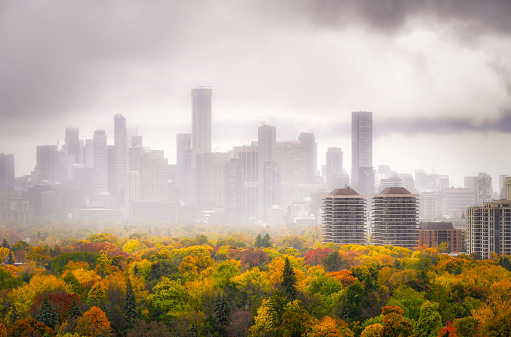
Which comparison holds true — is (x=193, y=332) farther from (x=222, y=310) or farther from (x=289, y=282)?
(x=289, y=282)

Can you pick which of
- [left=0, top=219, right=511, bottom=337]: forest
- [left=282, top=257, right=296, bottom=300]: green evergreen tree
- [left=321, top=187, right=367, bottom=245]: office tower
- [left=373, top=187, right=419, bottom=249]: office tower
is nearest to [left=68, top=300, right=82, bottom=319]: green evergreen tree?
[left=0, top=219, right=511, bottom=337]: forest

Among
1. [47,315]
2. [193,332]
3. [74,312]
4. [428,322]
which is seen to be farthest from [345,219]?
[47,315]

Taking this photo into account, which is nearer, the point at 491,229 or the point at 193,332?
the point at 193,332

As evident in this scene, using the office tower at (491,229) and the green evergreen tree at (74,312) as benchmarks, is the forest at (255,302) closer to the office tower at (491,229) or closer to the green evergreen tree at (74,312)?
the green evergreen tree at (74,312)

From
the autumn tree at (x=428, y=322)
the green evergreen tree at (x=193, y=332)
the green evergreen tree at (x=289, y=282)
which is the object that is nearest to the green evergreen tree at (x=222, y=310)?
the green evergreen tree at (x=193, y=332)

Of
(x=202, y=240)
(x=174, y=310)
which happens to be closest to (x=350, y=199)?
(x=202, y=240)

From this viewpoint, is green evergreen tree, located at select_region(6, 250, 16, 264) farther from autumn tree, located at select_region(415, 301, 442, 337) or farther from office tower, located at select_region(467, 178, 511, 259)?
office tower, located at select_region(467, 178, 511, 259)
